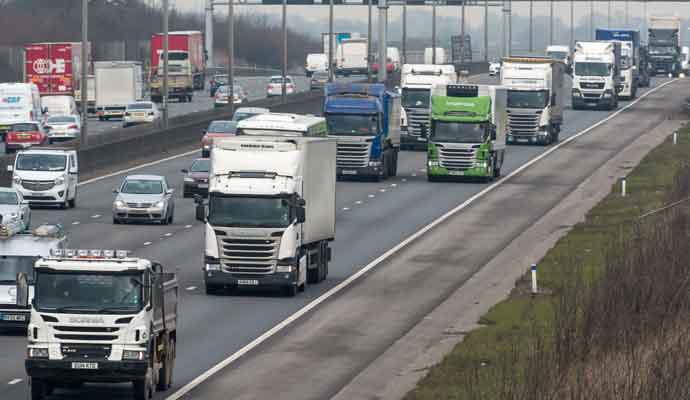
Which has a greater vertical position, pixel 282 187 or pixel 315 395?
pixel 282 187

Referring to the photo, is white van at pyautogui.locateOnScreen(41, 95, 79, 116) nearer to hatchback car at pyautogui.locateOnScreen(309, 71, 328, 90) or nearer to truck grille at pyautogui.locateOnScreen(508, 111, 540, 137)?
truck grille at pyautogui.locateOnScreen(508, 111, 540, 137)

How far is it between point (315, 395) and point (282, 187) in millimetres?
12368

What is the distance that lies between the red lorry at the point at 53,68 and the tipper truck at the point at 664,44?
2420 inches

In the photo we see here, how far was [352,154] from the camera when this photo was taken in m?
75.4

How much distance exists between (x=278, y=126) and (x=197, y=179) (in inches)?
617

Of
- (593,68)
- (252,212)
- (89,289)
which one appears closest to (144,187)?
(252,212)

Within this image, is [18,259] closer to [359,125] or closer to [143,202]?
[143,202]

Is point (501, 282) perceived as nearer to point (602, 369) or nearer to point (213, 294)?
point (213, 294)

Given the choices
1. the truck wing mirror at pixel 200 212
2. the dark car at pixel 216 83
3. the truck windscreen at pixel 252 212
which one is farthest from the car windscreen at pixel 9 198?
the dark car at pixel 216 83

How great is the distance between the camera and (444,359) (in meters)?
35.6

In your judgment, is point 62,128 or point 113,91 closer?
point 62,128

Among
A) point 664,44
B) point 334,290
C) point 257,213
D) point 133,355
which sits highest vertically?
point 664,44

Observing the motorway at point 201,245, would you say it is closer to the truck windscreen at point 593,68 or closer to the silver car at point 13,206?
the silver car at point 13,206

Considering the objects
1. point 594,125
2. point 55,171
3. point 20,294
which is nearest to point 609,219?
point 55,171
